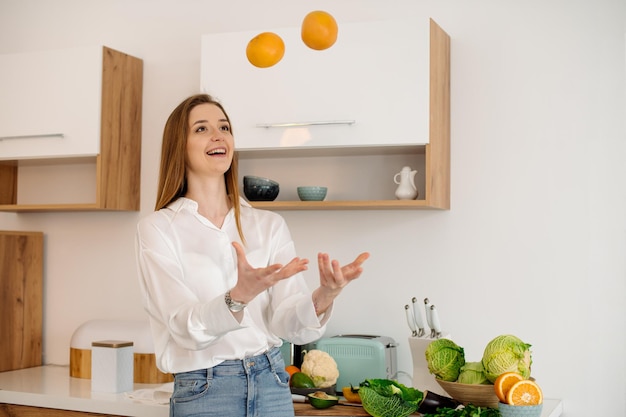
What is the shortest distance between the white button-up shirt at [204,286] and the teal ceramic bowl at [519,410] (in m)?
0.61

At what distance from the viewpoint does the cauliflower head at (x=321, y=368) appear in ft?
9.13

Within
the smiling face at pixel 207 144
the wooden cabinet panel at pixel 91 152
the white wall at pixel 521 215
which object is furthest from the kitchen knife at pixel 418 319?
the wooden cabinet panel at pixel 91 152

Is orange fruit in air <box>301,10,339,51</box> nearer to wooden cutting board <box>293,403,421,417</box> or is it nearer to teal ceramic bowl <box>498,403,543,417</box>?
teal ceramic bowl <box>498,403,543,417</box>

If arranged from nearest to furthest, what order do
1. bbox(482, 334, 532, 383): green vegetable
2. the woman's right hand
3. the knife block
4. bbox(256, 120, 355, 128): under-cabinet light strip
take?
the woman's right hand → bbox(482, 334, 532, 383): green vegetable → the knife block → bbox(256, 120, 355, 128): under-cabinet light strip

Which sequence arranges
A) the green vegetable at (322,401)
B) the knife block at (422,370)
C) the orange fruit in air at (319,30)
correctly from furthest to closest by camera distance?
the knife block at (422,370) < the green vegetable at (322,401) < the orange fruit in air at (319,30)

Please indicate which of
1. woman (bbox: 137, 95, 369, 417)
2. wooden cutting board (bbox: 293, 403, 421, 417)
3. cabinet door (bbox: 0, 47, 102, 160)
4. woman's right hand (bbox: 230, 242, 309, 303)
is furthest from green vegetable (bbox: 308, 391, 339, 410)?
cabinet door (bbox: 0, 47, 102, 160)

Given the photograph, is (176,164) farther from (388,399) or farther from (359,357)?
(359,357)

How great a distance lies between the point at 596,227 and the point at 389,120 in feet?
2.77

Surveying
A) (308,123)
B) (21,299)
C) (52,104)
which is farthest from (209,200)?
(21,299)

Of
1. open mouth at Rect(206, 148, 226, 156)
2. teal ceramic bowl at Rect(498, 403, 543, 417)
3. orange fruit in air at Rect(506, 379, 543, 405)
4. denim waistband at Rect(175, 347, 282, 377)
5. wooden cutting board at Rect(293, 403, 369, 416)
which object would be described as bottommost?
wooden cutting board at Rect(293, 403, 369, 416)

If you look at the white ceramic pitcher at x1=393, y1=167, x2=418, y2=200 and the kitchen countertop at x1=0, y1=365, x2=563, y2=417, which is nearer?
the kitchen countertop at x1=0, y1=365, x2=563, y2=417

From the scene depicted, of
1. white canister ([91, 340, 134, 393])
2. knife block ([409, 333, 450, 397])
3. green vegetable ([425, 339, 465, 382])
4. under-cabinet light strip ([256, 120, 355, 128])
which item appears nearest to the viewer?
green vegetable ([425, 339, 465, 382])

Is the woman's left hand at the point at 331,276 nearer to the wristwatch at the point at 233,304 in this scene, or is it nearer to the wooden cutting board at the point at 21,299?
the wristwatch at the point at 233,304

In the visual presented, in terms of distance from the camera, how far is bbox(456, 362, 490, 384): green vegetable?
2.43 meters
